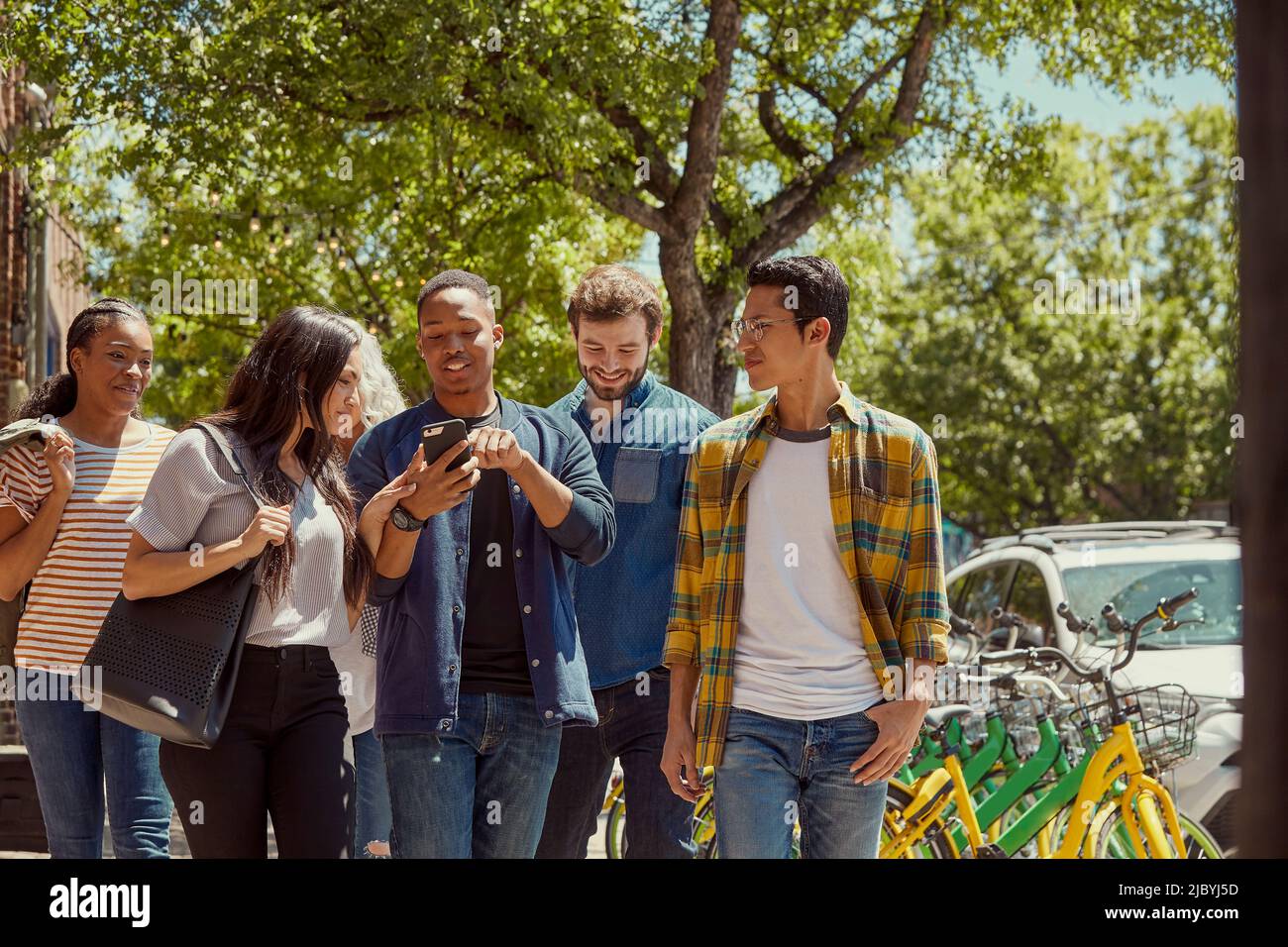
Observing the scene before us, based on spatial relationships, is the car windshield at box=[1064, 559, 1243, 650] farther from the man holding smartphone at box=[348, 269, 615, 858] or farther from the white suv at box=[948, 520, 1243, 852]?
the man holding smartphone at box=[348, 269, 615, 858]

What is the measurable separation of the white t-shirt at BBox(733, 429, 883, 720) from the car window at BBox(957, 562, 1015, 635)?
249 inches

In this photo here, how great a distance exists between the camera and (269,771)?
12.1ft

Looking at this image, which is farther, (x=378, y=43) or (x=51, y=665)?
(x=378, y=43)

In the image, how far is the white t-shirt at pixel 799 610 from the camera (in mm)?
3707

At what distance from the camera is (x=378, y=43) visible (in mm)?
11930

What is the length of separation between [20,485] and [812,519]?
8.22 feet

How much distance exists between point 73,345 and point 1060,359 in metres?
30.4

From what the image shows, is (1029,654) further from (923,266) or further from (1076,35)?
(923,266)

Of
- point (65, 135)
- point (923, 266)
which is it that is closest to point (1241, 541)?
point (65, 135)

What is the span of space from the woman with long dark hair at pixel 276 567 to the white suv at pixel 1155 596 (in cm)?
456

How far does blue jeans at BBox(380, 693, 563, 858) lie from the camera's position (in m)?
3.80

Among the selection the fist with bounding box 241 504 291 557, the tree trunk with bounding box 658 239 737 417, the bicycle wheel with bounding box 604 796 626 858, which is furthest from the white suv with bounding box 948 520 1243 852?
the fist with bounding box 241 504 291 557

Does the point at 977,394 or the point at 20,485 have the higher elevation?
the point at 977,394

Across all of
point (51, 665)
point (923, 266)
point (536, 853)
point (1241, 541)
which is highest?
point (923, 266)
